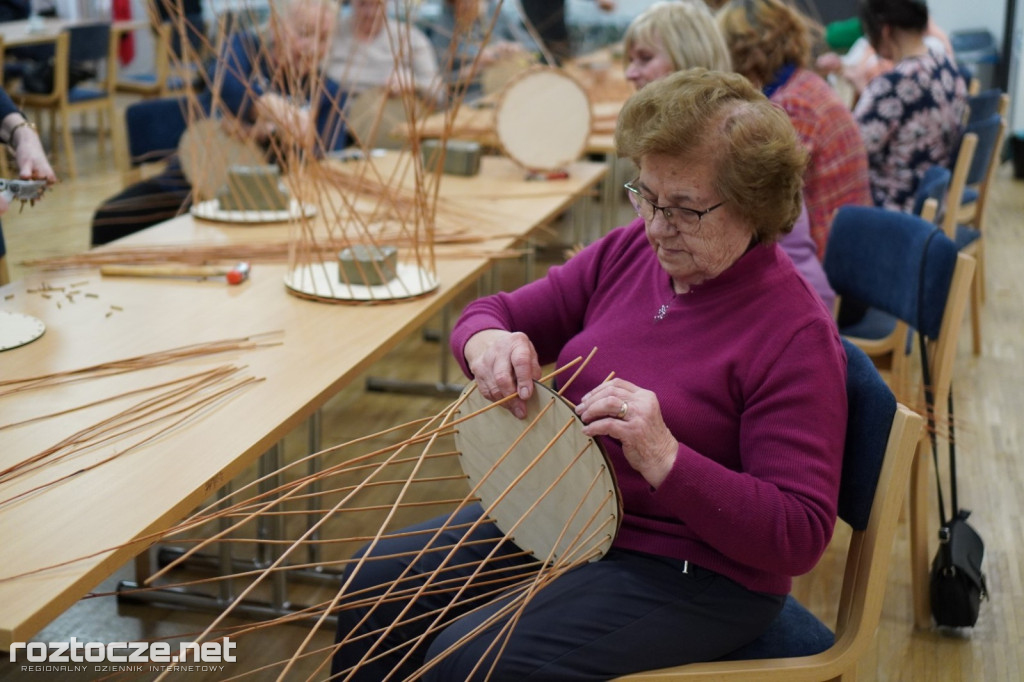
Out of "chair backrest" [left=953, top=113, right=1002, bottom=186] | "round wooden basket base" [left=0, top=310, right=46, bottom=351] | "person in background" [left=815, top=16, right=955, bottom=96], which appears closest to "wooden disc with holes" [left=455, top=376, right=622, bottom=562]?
"round wooden basket base" [left=0, top=310, right=46, bottom=351]

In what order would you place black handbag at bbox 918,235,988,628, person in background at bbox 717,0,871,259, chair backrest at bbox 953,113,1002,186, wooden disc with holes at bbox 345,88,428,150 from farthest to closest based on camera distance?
wooden disc with holes at bbox 345,88,428,150 < chair backrest at bbox 953,113,1002,186 < person in background at bbox 717,0,871,259 < black handbag at bbox 918,235,988,628

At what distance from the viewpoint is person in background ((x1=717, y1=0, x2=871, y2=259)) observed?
2914 millimetres

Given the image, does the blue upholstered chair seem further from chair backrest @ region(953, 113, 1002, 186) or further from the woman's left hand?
the woman's left hand

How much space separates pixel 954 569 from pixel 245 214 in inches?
75.9

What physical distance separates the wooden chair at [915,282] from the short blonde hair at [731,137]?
816mm

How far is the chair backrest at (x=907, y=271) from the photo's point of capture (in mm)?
2195

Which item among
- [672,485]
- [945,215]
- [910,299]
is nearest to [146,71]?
[945,215]

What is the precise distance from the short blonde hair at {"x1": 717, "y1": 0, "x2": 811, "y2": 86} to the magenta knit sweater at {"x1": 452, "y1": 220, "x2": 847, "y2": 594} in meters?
1.43

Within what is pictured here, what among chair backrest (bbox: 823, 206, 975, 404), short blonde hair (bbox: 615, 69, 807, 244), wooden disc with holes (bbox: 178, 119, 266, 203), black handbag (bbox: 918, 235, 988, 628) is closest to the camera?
short blonde hair (bbox: 615, 69, 807, 244)

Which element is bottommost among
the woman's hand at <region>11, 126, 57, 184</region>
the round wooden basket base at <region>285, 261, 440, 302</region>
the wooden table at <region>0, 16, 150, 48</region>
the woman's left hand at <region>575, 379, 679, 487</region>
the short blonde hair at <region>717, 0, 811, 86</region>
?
the round wooden basket base at <region>285, 261, 440, 302</region>

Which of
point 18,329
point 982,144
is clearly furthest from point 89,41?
point 18,329

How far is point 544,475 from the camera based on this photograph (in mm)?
1531

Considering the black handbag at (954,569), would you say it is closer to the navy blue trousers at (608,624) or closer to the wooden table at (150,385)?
the navy blue trousers at (608,624)

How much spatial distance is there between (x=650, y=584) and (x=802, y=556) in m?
0.22
